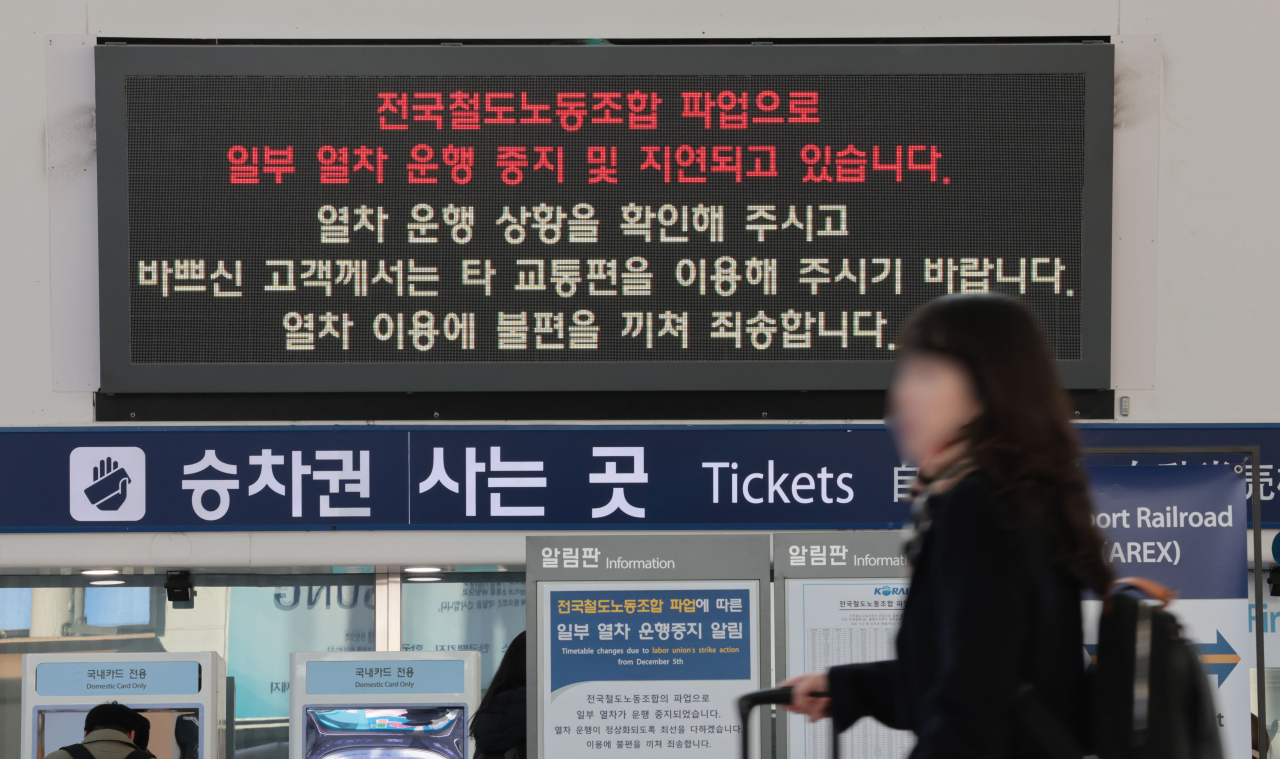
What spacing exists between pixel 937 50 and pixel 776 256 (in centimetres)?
92

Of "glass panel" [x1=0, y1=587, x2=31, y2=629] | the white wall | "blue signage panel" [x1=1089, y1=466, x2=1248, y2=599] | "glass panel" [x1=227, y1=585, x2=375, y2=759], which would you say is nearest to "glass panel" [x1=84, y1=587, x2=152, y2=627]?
"glass panel" [x1=0, y1=587, x2=31, y2=629]

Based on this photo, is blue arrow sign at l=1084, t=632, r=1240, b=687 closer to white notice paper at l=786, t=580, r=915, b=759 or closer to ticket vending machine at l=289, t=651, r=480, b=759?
white notice paper at l=786, t=580, r=915, b=759

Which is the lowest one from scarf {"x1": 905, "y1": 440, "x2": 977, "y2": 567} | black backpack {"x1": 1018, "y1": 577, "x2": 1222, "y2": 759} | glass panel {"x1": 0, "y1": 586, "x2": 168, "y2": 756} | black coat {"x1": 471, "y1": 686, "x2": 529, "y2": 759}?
black coat {"x1": 471, "y1": 686, "x2": 529, "y2": 759}

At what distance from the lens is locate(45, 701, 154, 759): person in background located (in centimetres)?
421

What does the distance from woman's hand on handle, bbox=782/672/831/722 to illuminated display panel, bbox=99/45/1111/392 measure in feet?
7.35

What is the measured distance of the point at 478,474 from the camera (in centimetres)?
414

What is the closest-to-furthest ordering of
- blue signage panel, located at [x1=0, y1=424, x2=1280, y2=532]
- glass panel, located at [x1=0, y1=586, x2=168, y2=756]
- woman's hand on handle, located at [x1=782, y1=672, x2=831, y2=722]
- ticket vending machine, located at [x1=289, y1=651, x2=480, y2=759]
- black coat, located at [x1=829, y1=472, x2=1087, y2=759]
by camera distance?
1. black coat, located at [x1=829, y1=472, x2=1087, y2=759]
2. woman's hand on handle, located at [x1=782, y1=672, x2=831, y2=722]
3. blue signage panel, located at [x1=0, y1=424, x2=1280, y2=532]
4. ticket vending machine, located at [x1=289, y1=651, x2=480, y2=759]
5. glass panel, located at [x1=0, y1=586, x2=168, y2=756]

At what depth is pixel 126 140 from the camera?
3.96m

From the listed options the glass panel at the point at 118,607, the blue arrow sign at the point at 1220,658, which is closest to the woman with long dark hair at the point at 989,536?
the blue arrow sign at the point at 1220,658

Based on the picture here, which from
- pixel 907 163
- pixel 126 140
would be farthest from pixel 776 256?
pixel 126 140

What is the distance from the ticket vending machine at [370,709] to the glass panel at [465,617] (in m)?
0.33

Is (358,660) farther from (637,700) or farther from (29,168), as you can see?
(29,168)

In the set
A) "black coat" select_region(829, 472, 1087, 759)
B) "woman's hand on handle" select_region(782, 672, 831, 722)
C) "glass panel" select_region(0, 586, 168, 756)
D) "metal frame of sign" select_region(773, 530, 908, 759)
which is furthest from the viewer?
"glass panel" select_region(0, 586, 168, 756)

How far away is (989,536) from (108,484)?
3.66 metres
